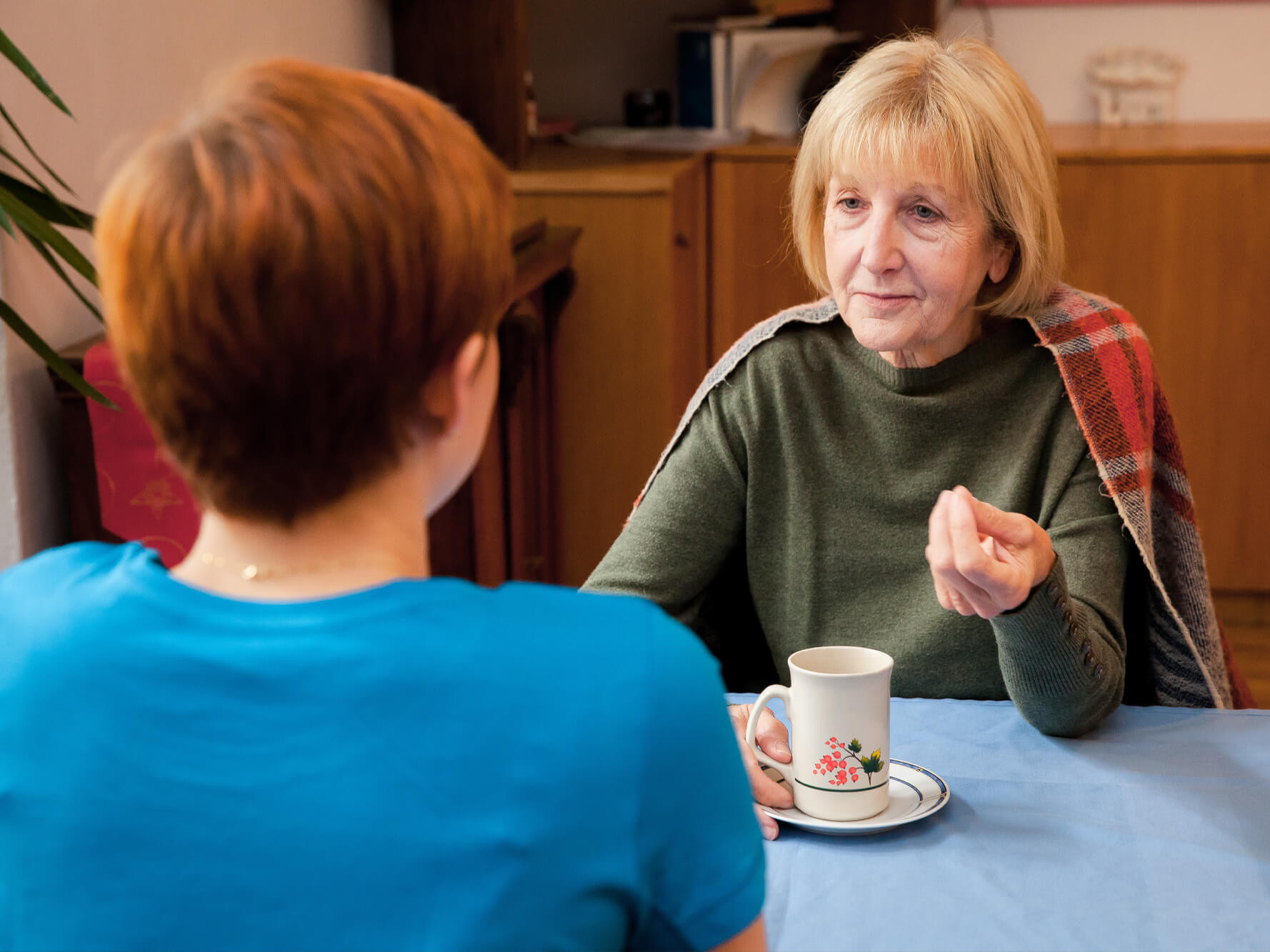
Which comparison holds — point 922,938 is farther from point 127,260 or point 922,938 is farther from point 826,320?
point 826,320

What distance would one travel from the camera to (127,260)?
0.51 metres

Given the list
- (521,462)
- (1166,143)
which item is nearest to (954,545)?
(521,462)

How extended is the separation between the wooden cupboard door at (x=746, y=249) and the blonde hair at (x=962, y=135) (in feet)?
5.93

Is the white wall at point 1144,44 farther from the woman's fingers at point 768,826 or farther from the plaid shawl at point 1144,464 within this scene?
the woman's fingers at point 768,826

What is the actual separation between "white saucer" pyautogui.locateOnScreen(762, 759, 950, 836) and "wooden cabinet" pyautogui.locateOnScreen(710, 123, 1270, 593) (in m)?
2.12

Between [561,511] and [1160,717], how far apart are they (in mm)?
1838

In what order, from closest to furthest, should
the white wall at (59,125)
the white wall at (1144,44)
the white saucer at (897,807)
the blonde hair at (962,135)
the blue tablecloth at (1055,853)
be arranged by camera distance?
the blue tablecloth at (1055,853) → the white saucer at (897,807) → the blonde hair at (962,135) → the white wall at (59,125) → the white wall at (1144,44)

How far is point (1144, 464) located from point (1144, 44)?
8.61ft

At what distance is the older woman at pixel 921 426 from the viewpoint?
50.3 inches

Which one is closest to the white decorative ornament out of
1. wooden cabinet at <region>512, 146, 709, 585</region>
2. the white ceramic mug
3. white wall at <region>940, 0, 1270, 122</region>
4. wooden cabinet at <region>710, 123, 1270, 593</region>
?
white wall at <region>940, 0, 1270, 122</region>

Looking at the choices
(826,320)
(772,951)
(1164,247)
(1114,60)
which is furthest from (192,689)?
(1114,60)

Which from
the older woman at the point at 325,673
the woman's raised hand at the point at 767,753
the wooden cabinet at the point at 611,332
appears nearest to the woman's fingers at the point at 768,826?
the woman's raised hand at the point at 767,753

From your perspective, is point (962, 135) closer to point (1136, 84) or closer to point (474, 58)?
point (474, 58)

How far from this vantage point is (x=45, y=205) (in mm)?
1073
